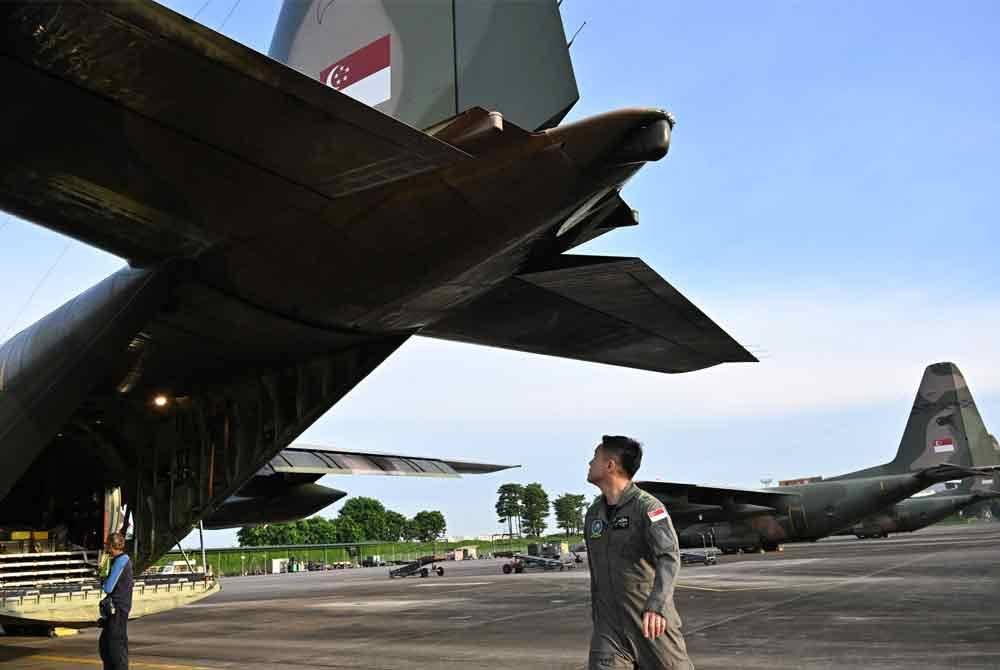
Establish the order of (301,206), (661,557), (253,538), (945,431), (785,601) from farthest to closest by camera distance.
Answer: (253,538), (945,431), (785,601), (301,206), (661,557)

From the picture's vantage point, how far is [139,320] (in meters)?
8.12

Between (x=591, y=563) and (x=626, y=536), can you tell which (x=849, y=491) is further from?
(x=626, y=536)

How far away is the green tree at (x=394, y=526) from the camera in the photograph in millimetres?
115125

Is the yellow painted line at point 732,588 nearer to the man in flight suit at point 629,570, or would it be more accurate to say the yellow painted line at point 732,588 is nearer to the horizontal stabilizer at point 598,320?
the horizontal stabilizer at point 598,320

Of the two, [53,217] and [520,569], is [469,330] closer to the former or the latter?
[53,217]

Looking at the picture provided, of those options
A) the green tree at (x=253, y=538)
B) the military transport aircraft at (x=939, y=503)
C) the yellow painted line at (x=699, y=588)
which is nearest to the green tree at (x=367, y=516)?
the green tree at (x=253, y=538)

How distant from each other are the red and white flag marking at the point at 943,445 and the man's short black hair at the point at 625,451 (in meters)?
31.4

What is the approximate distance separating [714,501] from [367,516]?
92.1 m

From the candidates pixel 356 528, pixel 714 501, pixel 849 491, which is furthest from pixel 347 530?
pixel 849 491

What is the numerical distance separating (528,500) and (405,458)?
4575 inches

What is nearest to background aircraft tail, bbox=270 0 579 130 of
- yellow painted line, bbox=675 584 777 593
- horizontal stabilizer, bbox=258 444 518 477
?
horizontal stabilizer, bbox=258 444 518 477

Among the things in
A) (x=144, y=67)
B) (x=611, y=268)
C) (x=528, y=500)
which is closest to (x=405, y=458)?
(x=611, y=268)

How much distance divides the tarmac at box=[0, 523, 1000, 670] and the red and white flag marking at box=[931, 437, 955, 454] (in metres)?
12.9

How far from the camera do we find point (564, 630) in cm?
1044
